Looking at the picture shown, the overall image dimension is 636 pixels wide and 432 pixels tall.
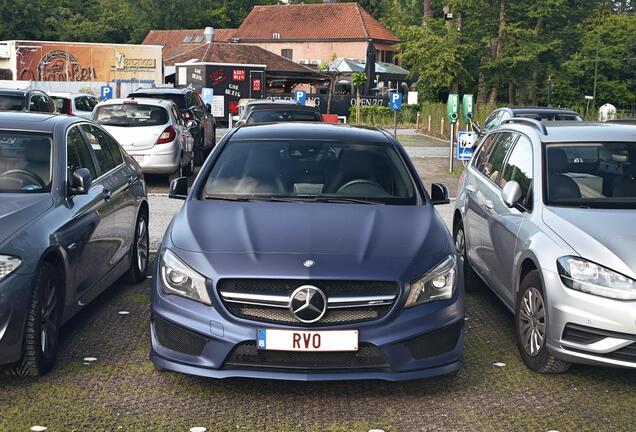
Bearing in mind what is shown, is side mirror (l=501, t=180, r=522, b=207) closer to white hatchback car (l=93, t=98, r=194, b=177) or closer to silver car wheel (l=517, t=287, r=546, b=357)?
silver car wheel (l=517, t=287, r=546, b=357)

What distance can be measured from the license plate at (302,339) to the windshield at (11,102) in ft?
45.0

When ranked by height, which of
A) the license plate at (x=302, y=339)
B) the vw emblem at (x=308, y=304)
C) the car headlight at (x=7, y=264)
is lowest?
the license plate at (x=302, y=339)

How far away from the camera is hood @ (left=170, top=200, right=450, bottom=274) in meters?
5.35

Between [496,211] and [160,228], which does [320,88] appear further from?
[496,211]

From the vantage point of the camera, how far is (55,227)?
5969mm

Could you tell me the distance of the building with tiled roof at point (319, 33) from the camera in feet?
291

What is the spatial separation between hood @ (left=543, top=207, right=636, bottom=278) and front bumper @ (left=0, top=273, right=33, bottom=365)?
3223mm

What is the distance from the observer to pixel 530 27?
5806 cm

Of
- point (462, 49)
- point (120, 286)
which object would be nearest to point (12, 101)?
point (120, 286)

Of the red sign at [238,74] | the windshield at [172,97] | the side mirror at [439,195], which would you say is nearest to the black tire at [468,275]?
the side mirror at [439,195]

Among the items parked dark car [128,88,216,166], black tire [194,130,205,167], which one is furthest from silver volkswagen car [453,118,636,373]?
parked dark car [128,88,216,166]

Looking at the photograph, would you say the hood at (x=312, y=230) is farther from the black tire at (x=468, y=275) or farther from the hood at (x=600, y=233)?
the black tire at (x=468, y=275)

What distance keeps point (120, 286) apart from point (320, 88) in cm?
5200

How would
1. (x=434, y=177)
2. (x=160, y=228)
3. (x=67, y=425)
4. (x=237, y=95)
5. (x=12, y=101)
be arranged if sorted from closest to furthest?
(x=67, y=425) < (x=160, y=228) < (x=12, y=101) < (x=434, y=177) < (x=237, y=95)
